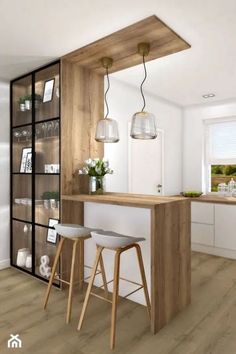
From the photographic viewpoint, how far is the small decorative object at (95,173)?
296 centimetres

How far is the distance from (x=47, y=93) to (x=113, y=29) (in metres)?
1.15

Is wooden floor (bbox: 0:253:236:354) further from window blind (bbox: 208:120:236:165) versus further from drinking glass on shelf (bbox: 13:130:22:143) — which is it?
window blind (bbox: 208:120:236:165)

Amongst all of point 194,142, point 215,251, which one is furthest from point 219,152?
point 215,251

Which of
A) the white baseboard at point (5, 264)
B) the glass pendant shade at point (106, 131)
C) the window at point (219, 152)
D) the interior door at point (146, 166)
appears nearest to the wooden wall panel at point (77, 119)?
the glass pendant shade at point (106, 131)

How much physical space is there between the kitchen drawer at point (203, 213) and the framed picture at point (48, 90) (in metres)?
2.67

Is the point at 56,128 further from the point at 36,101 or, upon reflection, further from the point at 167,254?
the point at 167,254

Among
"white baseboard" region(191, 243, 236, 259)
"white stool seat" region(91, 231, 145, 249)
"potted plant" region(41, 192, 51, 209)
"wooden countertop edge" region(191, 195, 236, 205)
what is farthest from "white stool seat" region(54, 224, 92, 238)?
"white baseboard" region(191, 243, 236, 259)

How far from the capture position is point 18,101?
136 inches

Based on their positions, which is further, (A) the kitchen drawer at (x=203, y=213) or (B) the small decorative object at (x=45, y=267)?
(A) the kitchen drawer at (x=203, y=213)

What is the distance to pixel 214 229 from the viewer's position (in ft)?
13.4

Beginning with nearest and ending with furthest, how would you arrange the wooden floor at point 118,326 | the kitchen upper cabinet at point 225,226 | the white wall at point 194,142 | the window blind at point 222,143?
the wooden floor at point 118,326 < the kitchen upper cabinet at point 225,226 < the window blind at point 222,143 < the white wall at point 194,142

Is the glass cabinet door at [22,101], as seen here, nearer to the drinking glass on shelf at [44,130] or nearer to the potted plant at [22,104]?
the potted plant at [22,104]

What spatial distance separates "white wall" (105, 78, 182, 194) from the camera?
11.9 feet

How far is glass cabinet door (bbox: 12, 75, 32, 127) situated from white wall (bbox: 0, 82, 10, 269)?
0.31 feet
